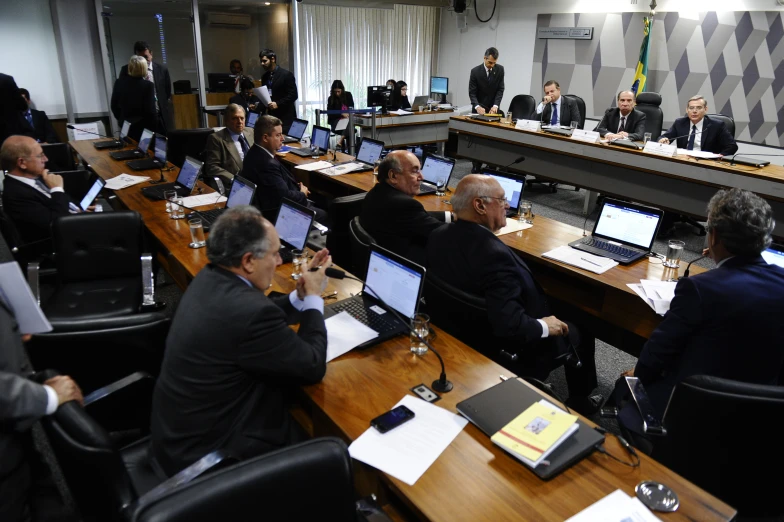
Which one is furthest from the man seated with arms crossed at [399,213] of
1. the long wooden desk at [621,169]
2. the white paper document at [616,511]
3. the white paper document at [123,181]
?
the long wooden desk at [621,169]

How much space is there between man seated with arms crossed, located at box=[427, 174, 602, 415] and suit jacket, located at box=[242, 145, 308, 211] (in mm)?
1755

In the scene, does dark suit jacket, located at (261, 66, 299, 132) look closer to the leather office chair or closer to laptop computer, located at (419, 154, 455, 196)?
laptop computer, located at (419, 154, 455, 196)

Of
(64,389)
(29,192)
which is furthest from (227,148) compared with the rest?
(64,389)

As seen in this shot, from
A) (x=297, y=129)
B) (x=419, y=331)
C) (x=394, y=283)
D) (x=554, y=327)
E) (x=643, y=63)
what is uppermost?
(x=643, y=63)

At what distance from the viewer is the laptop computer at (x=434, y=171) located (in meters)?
4.16

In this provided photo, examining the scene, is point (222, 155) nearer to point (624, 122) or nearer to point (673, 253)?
point (673, 253)

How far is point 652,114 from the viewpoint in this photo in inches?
233

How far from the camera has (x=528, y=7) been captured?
8.45 metres

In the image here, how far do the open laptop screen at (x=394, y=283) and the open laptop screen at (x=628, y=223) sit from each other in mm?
1603

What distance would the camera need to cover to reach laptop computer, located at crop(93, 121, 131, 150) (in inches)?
221

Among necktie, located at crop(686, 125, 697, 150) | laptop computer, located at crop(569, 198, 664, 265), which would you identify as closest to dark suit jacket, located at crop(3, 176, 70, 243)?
laptop computer, located at crop(569, 198, 664, 265)

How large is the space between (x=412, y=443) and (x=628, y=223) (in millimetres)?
2127

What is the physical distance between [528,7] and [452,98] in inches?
84.1

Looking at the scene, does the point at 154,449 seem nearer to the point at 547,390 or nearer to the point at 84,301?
the point at 547,390
